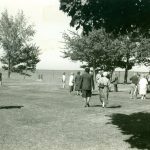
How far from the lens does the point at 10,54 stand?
74562 millimetres

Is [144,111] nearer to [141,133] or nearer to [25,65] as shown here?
[141,133]

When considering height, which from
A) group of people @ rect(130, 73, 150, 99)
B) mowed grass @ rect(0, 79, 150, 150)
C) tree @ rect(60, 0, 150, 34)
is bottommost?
mowed grass @ rect(0, 79, 150, 150)

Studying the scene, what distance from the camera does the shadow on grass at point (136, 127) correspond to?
11.1 m

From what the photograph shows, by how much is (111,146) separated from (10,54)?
65.5 metres

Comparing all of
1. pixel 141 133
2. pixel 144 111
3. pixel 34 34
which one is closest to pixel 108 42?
pixel 34 34

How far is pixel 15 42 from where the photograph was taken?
7425 centimetres

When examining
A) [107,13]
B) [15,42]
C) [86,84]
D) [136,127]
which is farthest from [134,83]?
[15,42]

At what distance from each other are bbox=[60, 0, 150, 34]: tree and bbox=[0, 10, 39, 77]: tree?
211 feet

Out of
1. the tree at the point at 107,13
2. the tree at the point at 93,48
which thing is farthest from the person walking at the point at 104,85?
the tree at the point at 93,48

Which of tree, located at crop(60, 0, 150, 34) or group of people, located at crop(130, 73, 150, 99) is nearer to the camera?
tree, located at crop(60, 0, 150, 34)

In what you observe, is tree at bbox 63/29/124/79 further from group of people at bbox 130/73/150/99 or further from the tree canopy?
group of people at bbox 130/73/150/99

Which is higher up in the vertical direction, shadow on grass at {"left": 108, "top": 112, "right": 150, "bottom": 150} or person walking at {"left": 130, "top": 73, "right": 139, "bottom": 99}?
person walking at {"left": 130, "top": 73, "right": 139, "bottom": 99}

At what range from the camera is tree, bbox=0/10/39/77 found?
74.2 meters

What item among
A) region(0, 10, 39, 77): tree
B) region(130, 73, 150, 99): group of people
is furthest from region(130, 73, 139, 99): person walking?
region(0, 10, 39, 77): tree
